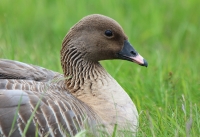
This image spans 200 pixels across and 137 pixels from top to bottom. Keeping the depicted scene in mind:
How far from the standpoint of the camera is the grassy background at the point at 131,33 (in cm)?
652

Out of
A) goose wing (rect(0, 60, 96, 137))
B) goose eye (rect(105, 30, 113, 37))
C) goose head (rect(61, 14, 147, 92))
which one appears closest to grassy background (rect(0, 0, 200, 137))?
goose head (rect(61, 14, 147, 92))

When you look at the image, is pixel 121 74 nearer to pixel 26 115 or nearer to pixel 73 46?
pixel 73 46

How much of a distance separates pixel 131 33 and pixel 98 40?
3.58 metres

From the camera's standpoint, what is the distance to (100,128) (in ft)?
15.7

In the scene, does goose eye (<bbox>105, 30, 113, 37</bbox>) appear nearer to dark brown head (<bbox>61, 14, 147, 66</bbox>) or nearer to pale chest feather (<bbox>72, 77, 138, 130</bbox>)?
dark brown head (<bbox>61, 14, 147, 66</bbox>)

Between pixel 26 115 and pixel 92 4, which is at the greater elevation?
pixel 92 4

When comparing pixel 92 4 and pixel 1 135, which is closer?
pixel 1 135

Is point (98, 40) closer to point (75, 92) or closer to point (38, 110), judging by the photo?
point (75, 92)

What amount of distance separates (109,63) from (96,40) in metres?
1.40

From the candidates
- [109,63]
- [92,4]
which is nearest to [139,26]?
[92,4]

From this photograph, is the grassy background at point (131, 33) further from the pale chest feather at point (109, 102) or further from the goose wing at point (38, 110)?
the goose wing at point (38, 110)

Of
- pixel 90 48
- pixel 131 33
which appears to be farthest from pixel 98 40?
pixel 131 33

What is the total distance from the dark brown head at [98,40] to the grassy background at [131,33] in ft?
2.73

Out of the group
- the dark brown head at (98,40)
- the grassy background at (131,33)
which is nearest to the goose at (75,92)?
the dark brown head at (98,40)
